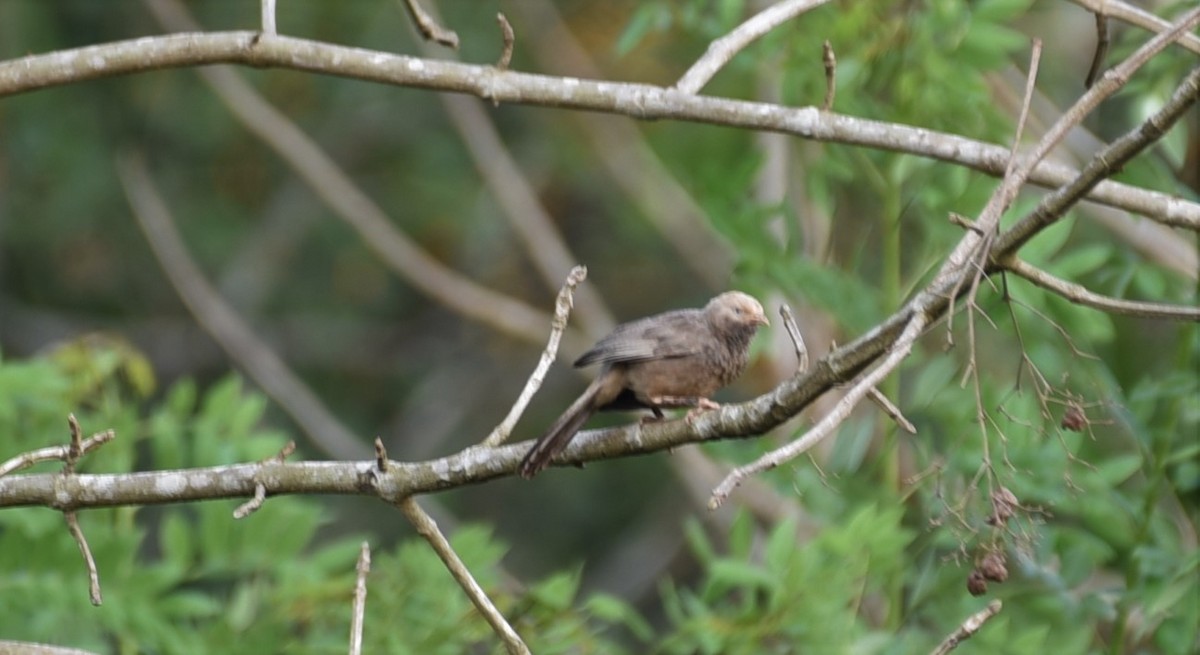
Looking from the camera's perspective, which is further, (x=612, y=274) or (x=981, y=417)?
(x=612, y=274)

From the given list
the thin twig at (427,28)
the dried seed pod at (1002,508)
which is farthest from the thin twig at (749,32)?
the dried seed pod at (1002,508)

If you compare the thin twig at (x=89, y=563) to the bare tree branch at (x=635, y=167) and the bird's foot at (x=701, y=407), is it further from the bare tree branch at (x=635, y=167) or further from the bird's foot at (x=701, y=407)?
the bare tree branch at (x=635, y=167)

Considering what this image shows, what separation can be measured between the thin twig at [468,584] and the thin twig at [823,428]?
1048mm

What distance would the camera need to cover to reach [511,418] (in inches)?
159

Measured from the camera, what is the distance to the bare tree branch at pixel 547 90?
4.36 meters

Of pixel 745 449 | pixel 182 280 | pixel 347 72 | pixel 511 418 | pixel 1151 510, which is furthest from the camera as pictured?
pixel 182 280

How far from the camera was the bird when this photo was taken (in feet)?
15.6

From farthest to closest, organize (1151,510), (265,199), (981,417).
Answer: (265,199) < (1151,510) < (981,417)

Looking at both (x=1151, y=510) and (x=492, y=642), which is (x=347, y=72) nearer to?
(x=492, y=642)

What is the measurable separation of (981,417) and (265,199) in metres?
10.6

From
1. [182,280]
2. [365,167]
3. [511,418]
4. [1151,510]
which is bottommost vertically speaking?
[1151,510]

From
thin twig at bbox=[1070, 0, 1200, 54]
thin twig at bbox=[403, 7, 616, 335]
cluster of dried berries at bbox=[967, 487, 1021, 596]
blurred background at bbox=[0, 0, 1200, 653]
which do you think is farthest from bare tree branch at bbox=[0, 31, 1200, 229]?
thin twig at bbox=[403, 7, 616, 335]

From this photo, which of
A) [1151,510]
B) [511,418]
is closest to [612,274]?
[1151,510]

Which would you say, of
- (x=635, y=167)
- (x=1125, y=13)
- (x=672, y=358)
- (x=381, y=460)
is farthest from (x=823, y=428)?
(x=635, y=167)
